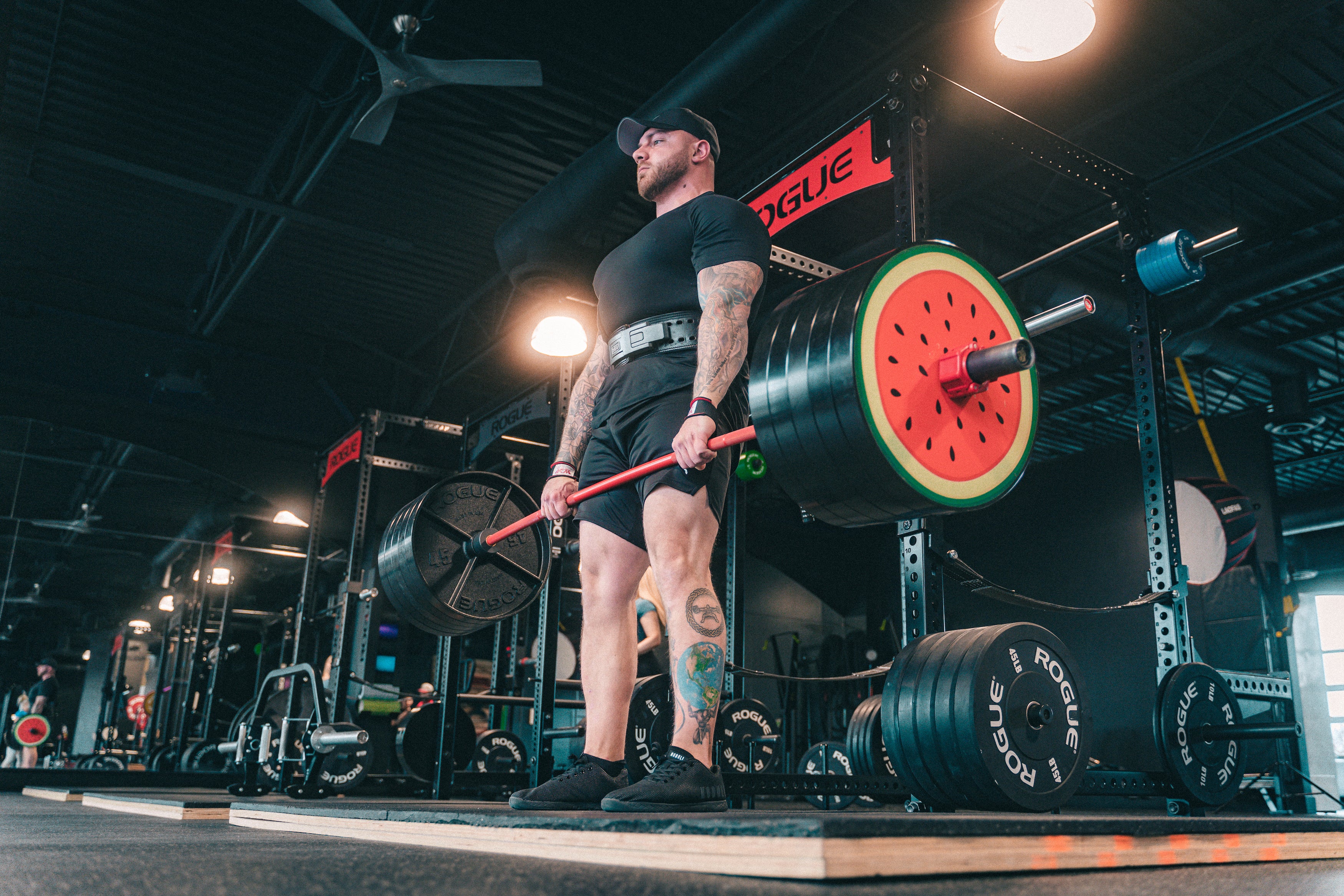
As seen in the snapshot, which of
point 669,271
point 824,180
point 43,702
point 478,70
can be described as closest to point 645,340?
point 669,271

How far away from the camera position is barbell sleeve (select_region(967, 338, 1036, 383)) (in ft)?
4.54

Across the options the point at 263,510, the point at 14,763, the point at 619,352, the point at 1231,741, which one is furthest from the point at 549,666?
the point at 14,763

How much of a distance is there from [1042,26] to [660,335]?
2.36 m

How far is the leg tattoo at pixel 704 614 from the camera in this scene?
5.20 ft

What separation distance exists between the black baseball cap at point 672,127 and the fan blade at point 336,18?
169cm

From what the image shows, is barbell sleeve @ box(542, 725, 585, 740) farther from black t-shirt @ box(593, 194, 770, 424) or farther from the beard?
the beard

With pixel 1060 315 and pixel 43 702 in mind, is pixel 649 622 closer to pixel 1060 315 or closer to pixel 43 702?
pixel 1060 315

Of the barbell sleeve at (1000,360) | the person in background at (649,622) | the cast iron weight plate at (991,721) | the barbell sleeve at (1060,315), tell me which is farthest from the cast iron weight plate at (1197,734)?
the person in background at (649,622)

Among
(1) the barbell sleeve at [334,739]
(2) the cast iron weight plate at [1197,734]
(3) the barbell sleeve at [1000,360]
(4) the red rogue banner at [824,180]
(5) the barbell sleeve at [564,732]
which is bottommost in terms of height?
(1) the barbell sleeve at [334,739]

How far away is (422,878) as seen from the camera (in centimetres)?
88

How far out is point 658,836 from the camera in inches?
38.5

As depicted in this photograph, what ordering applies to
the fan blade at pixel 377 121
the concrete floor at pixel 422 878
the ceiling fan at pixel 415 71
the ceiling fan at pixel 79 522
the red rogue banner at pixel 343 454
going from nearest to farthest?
the concrete floor at pixel 422 878, the ceiling fan at pixel 415 71, the fan blade at pixel 377 121, the red rogue banner at pixel 343 454, the ceiling fan at pixel 79 522

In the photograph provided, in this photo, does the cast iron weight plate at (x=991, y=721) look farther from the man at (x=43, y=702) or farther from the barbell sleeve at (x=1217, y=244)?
the man at (x=43, y=702)

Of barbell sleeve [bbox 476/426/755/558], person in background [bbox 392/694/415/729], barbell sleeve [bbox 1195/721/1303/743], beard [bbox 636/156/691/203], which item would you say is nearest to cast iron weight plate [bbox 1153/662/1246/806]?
barbell sleeve [bbox 1195/721/1303/743]
